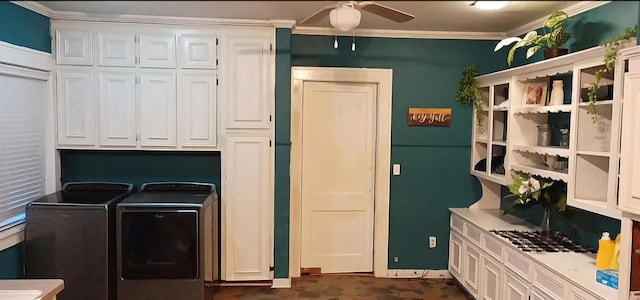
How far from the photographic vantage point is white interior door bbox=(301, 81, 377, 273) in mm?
4219

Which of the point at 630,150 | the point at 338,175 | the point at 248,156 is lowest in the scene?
the point at 338,175

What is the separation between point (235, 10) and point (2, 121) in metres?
2.72

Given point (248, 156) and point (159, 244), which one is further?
point (248, 156)

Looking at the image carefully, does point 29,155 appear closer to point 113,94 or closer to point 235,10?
point 113,94

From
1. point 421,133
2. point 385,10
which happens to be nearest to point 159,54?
point 421,133

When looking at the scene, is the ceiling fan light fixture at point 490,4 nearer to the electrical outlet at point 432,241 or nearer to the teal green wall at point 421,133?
the teal green wall at point 421,133

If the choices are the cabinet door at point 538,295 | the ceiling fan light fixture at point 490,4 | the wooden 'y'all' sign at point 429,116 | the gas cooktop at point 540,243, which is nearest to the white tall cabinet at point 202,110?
the wooden 'y'all' sign at point 429,116

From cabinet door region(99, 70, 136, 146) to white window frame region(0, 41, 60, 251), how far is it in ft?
1.15

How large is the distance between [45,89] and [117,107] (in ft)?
1.63

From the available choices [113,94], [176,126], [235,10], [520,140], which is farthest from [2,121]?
[520,140]

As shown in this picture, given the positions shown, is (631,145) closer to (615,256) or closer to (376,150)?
(615,256)

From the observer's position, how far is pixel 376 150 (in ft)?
13.9

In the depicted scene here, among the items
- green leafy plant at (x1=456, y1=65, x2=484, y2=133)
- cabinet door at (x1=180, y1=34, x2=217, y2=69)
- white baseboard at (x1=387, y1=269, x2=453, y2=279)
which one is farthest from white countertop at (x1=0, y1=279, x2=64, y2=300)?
green leafy plant at (x1=456, y1=65, x2=484, y2=133)

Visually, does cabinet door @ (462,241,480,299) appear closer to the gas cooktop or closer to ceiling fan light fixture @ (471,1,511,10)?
the gas cooktop
